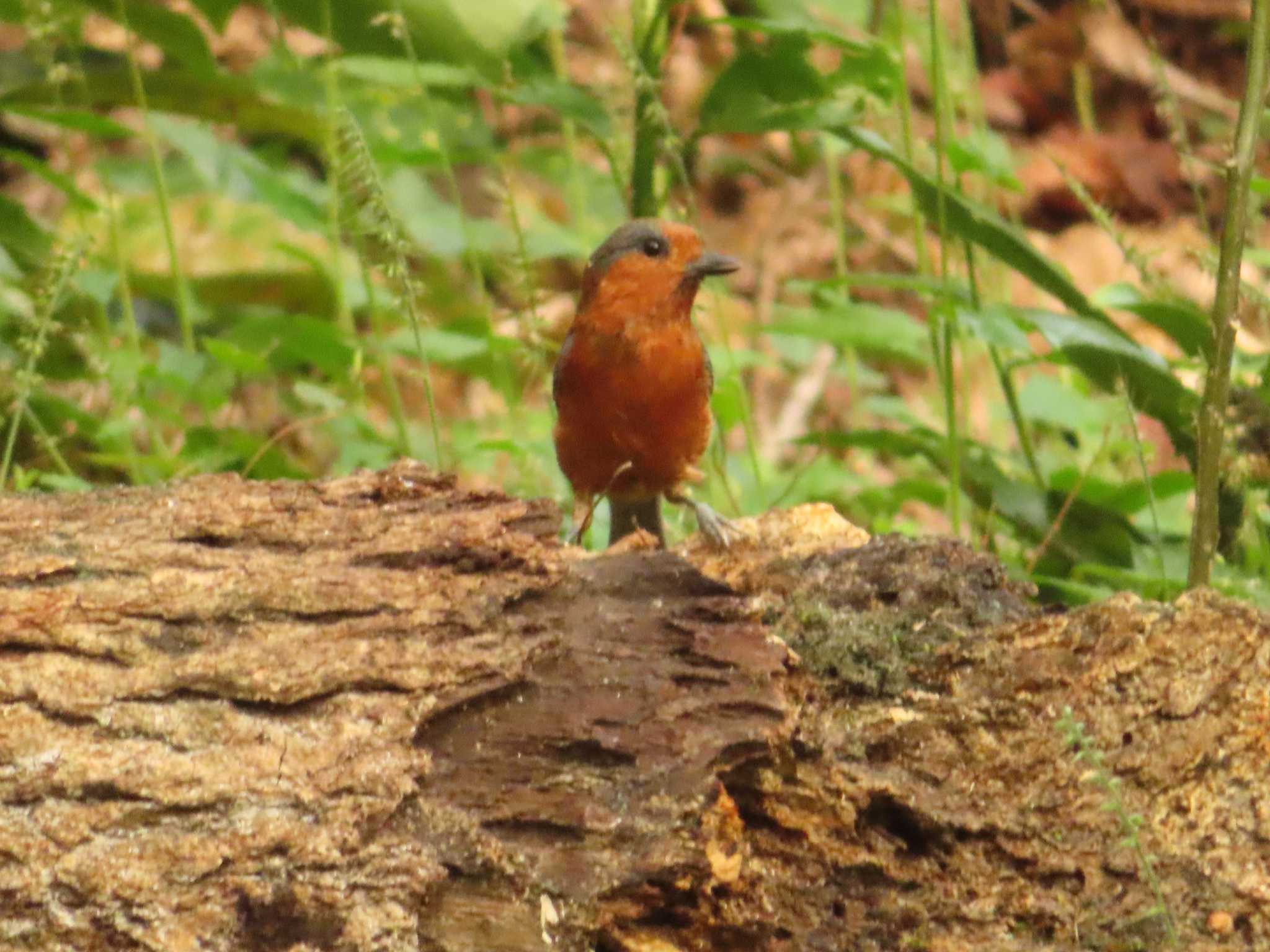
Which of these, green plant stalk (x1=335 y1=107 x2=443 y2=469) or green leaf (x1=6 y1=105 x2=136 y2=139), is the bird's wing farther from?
green leaf (x1=6 y1=105 x2=136 y2=139)

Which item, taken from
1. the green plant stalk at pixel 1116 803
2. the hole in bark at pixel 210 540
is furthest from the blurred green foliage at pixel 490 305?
the green plant stalk at pixel 1116 803

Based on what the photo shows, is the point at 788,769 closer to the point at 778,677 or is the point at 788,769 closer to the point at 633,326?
the point at 778,677

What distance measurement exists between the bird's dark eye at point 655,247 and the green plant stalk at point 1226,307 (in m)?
1.44

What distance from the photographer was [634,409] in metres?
3.79

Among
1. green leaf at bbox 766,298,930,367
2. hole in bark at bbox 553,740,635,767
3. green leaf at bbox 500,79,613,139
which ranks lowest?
green leaf at bbox 766,298,930,367

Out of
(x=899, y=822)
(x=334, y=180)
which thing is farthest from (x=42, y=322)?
(x=899, y=822)

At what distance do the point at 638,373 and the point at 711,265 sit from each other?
1.07ft

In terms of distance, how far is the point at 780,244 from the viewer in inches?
332

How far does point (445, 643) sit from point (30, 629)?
532 millimetres

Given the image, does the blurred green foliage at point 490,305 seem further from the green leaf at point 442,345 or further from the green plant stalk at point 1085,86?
the green plant stalk at point 1085,86

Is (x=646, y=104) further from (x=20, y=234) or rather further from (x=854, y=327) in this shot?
(x=20, y=234)

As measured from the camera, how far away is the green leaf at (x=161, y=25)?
169 inches

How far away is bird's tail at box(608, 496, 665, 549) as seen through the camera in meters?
4.08

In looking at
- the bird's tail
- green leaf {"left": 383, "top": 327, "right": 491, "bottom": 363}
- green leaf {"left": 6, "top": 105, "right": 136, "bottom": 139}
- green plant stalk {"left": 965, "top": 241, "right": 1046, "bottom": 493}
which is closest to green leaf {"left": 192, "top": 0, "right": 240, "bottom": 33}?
green leaf {"left": 6, "top": 105, "right": 136, "bottom": 139}
